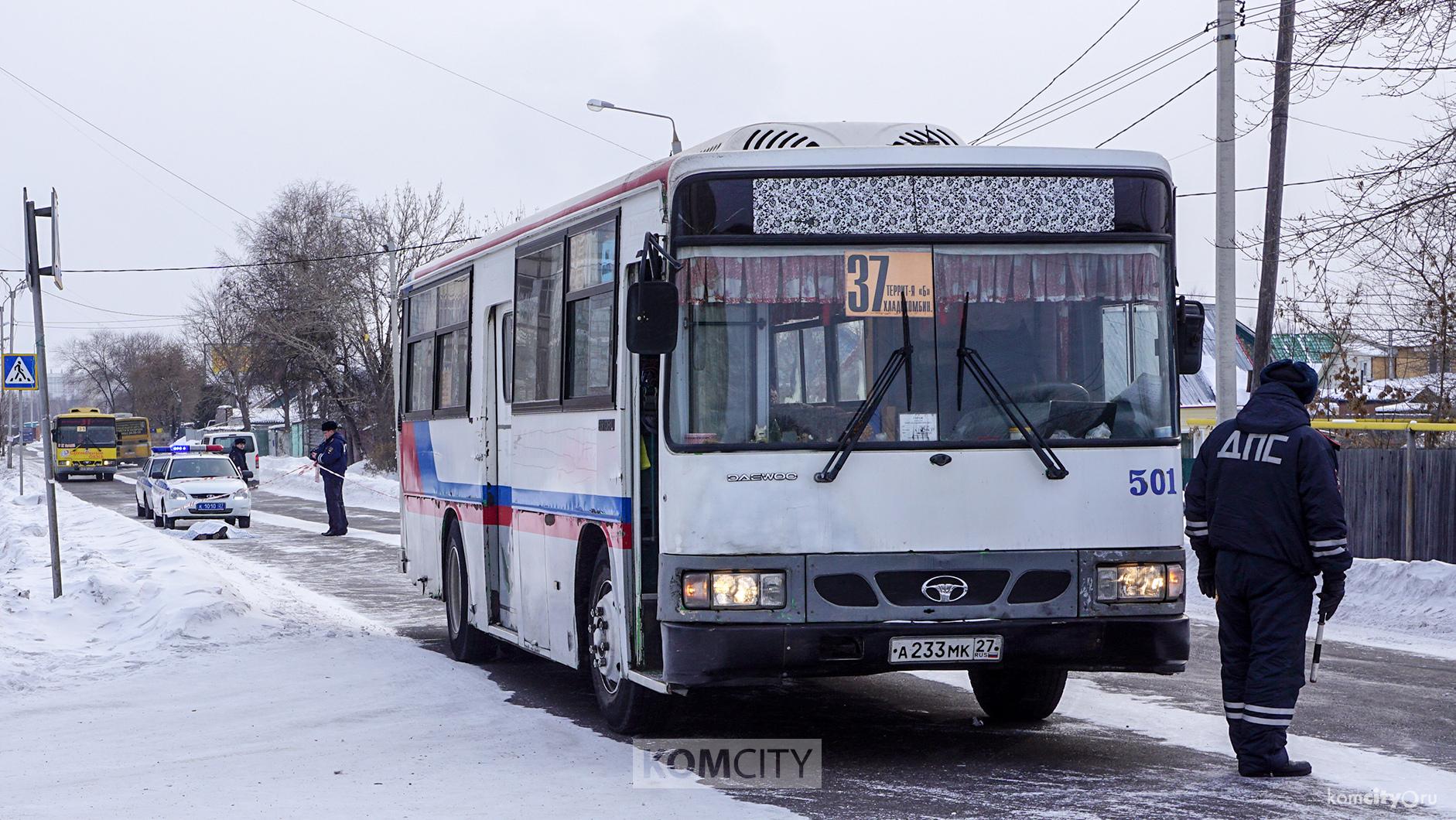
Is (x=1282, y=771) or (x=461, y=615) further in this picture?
(x=461, y=615)

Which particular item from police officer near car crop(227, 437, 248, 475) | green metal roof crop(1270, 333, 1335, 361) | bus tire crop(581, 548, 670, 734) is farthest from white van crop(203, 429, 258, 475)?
bus tire crop(581, 548, 670, 734)

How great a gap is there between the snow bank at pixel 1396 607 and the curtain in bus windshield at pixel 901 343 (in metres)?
6.82

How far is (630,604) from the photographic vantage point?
824cm

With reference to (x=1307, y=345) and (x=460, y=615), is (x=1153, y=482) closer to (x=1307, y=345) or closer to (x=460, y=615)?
(x=460, y=615)

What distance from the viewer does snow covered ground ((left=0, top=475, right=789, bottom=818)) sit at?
7.09 meters

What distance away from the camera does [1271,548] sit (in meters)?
7.15

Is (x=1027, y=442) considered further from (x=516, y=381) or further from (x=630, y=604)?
(x=516, y=381)

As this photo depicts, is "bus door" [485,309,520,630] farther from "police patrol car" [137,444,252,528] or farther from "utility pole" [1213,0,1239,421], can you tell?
"police patrol car" [137,444,252,528]

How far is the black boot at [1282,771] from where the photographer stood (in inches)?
286

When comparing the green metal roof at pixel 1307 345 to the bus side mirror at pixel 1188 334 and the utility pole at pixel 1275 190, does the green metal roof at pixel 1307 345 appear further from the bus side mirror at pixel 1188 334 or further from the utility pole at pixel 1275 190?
the bus side mirror at pixel 1188 334

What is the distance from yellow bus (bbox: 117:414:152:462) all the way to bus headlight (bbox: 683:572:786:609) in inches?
2880

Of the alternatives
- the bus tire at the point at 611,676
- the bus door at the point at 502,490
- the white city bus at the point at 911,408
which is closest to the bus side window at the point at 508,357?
the bus door at the point at 502,490

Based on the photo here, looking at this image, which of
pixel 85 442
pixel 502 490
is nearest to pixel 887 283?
pixel 502 490

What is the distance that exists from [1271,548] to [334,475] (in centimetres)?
2328
